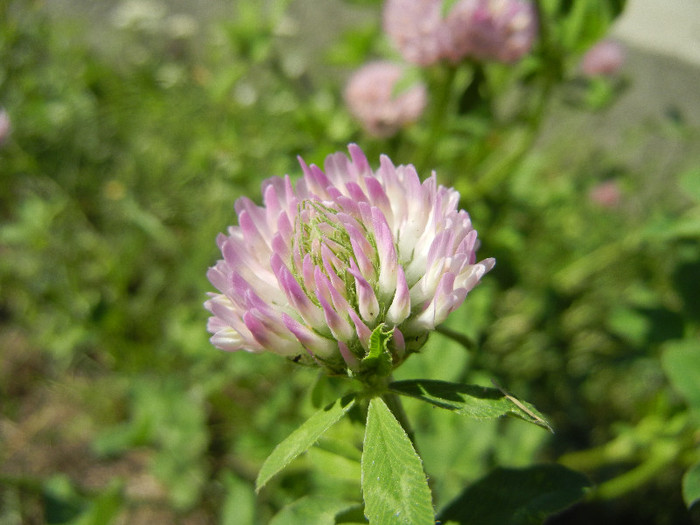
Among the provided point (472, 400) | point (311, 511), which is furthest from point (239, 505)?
point (472, 400)

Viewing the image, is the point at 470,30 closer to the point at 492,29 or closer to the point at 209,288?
the point at 492,29

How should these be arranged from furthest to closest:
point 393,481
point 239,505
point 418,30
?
point 418,30, point 239,505, point 393,481

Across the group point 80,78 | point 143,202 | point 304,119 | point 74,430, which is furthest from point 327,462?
point 80,78

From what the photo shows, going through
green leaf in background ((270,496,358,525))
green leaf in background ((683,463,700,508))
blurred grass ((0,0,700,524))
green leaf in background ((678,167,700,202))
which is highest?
green leaf in background ((270,496,358,525))

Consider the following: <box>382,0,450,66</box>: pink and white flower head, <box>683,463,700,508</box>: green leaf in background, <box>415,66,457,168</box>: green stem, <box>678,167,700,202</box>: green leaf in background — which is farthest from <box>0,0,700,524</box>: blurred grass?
<box>683,463,700,508</box>: green leaf in background

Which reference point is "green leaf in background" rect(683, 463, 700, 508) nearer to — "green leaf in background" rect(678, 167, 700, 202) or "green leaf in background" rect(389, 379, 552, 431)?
"green leaf in background" rect(389, 379, 552, 431)

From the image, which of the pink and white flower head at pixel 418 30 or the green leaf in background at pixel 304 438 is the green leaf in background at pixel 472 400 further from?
the pink and white flower head at pixel 418 30
